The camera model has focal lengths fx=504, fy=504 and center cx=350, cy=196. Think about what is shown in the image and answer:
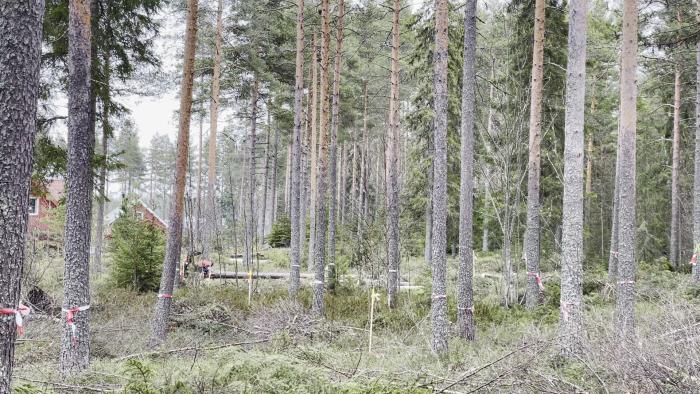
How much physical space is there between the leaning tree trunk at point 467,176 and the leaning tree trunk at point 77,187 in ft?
19.6

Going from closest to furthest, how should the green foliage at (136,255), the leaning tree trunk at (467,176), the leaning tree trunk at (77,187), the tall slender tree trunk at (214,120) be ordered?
the leaning tree trunk at (77,187) < the leaning tree trunk at (467,176) < the green foliage at (136,255) < the tall slender tree trunk at (214,120)

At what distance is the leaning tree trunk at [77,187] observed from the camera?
6.84 meters

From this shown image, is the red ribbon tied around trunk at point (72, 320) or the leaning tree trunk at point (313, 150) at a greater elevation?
the leaning tree trunk at point (313, 150)

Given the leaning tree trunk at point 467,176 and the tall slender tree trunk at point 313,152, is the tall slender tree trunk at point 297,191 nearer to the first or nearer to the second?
the tall slender tree trunk at point 313,152

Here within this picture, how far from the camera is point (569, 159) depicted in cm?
697

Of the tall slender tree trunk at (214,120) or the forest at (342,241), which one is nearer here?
the forest at (342,241)

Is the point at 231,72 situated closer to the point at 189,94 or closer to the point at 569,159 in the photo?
the point at 189,94

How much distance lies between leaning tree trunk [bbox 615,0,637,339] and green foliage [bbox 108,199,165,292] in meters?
11.3

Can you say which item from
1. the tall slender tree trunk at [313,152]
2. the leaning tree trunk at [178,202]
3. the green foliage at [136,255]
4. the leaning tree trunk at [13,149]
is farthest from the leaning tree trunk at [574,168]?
the tall slender tree trunk at [313,152]

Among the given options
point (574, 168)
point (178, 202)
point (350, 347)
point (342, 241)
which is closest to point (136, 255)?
point (178, 202)

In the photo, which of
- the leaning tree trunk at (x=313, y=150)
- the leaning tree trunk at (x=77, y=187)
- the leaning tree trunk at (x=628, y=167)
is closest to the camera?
the leaning tree trunk at (x=77, y=187)

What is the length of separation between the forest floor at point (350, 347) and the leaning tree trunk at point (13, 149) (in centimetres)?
97

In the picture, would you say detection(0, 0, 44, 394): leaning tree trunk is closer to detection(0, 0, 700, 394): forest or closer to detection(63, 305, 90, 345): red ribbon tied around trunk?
detection(0, 0, 700, 394): forest

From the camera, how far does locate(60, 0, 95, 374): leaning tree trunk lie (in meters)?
6.84
